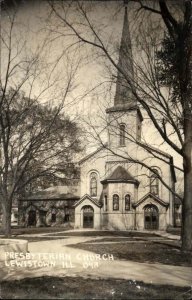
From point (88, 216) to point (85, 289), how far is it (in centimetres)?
2634

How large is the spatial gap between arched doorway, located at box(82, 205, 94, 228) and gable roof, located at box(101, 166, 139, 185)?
2595mm

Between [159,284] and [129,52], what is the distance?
29.1 feet

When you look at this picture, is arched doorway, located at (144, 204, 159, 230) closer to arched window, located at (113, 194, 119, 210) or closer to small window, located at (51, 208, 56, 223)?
arched window, located at (113, 194, 119, 210)

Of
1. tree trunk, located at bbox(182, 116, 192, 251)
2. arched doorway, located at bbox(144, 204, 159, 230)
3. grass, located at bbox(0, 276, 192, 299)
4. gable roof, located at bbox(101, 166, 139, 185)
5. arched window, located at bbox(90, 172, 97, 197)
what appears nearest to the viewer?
grass, located at bbox(0, 276, 192, 299)

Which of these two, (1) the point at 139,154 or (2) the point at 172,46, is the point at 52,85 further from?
(1) the point at 139,154

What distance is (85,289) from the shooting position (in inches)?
280

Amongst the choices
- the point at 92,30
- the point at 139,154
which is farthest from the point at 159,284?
the point at 139,154

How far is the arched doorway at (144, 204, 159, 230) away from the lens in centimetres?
3329

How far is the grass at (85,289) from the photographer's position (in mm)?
6574

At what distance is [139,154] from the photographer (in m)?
34.7

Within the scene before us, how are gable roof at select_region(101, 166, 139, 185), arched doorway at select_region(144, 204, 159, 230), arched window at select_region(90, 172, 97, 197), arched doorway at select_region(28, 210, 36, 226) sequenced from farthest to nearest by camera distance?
arched doorway at select_region(28, 210, 36, 226) → arched window at select_region(90, 172, 97, 197) → arched doorway at select_region(144, 204, 159, 230) → gable roof at select_region(101, 166, 139, 185)

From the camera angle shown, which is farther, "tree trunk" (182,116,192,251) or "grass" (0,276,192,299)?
"tree trunk" (182,116,192,251)

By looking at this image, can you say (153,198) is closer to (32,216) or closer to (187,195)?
(32,216)

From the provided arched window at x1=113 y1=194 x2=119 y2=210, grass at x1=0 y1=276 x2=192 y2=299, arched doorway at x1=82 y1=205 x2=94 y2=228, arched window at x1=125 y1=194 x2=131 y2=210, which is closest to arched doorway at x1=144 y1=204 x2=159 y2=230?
arched window at x1=125 y1=194 x2=131 y2=210
